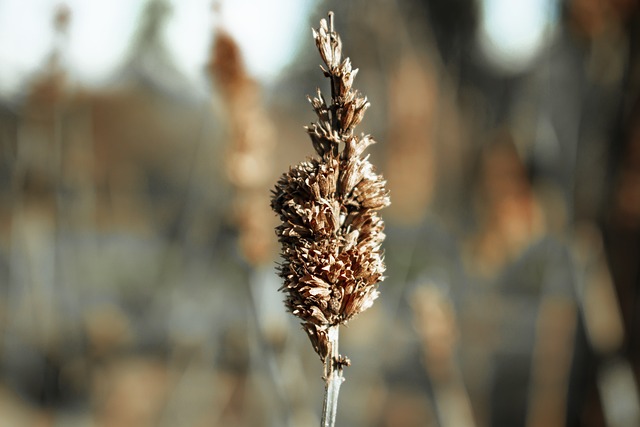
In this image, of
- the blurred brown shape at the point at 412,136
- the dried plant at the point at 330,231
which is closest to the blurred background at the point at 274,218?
the blurred brown shape at the point at 412,136

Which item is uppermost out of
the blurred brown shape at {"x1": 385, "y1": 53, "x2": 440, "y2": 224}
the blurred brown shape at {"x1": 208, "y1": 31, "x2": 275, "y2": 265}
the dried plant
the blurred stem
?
the blurred brown shape at {"x1": 385, "y1": 53, "x2": 440, "y2": 224}

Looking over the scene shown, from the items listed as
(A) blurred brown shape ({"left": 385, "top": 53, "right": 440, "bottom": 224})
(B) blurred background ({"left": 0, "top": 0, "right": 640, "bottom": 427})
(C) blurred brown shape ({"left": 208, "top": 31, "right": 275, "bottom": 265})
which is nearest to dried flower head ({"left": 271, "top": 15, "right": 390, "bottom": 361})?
(C) blurred brown shape ({"left": 208, "top": 31, "right": 275, "bottom": 265})

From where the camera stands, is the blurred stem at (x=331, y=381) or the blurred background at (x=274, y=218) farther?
the blurred background at (x=274, y=218)

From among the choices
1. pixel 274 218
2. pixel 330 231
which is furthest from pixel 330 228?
pixel 274 218

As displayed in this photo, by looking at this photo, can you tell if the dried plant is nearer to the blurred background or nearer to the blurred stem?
the blurred stem

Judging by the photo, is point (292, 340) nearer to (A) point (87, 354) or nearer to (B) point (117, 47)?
(A) point (87, 354)

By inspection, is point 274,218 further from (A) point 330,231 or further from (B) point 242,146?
(A) point 330,231

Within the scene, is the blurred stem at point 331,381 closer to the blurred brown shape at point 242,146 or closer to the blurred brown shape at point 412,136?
Result: the blurred brown shape at point 242,146
